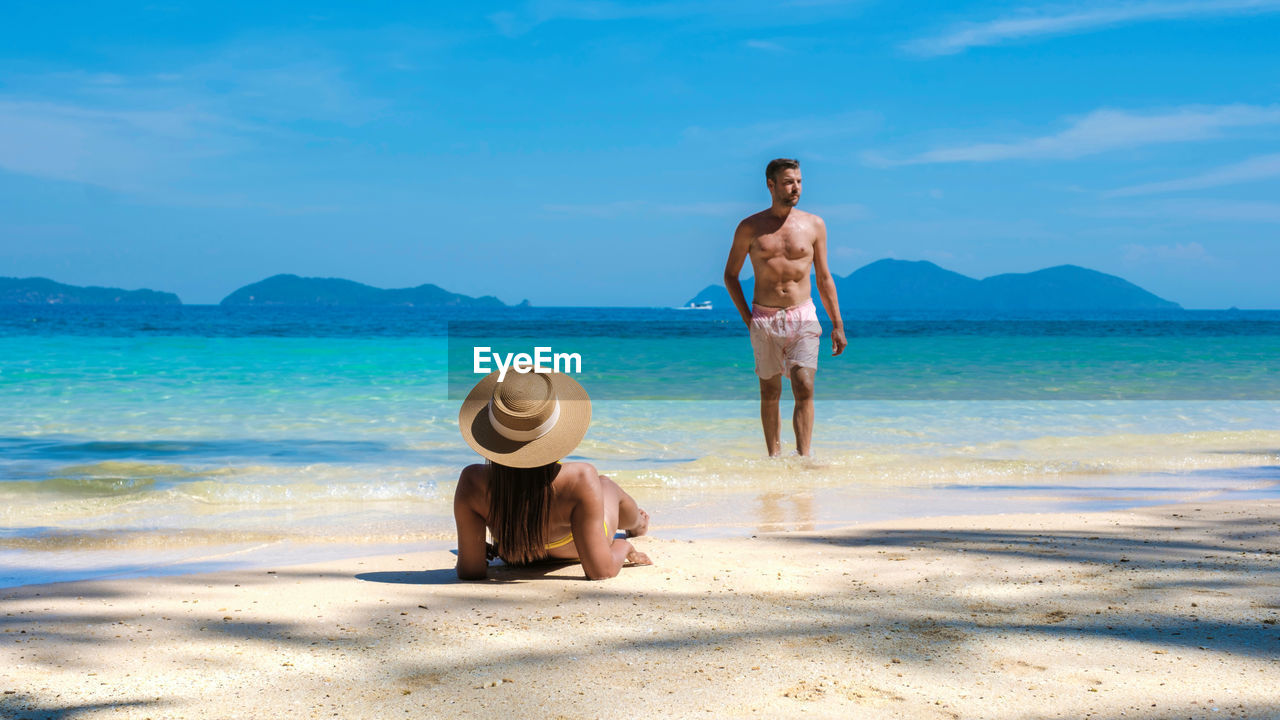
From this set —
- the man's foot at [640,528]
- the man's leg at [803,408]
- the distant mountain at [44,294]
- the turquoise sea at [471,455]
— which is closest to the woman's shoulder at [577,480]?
the man's foot at [640,528]

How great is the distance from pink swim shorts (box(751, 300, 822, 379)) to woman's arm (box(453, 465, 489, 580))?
11.0ft

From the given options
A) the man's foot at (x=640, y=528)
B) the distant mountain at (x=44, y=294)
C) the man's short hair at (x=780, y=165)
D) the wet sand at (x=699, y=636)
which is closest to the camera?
the wet sand at (x=699, y=636)

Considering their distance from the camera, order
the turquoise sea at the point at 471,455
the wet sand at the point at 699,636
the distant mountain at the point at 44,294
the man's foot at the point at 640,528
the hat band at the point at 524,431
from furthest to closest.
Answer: the distant mountain at the point at 44,294 < the turquoise sea at the point at 471,455 < the man's foot at the point at 640,528 < the hat band at the point at 524,431 < the wet sand at the point at 699,636

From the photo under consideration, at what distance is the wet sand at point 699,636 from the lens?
2221 millimetres

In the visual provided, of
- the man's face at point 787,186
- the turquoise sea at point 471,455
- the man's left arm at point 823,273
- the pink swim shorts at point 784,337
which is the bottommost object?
the turquoise sea at point 471,455

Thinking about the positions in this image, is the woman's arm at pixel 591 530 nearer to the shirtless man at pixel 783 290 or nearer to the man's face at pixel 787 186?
the shirtless man at pixel 783 290

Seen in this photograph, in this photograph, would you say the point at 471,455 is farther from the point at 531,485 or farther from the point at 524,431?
the point at 524,431

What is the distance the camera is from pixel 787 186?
256 inches

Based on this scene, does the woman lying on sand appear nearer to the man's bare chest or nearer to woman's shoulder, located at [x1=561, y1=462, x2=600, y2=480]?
woman's shoulder, located at [x1=561, y1=462, x2=600, y2=480]

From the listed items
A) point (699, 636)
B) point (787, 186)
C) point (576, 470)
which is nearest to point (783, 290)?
point (787, 186)

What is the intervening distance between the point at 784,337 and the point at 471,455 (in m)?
2.66

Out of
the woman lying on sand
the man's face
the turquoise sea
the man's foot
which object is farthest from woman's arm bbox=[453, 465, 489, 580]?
the man's face

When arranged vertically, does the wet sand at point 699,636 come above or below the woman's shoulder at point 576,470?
below

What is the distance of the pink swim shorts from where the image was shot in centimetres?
661
